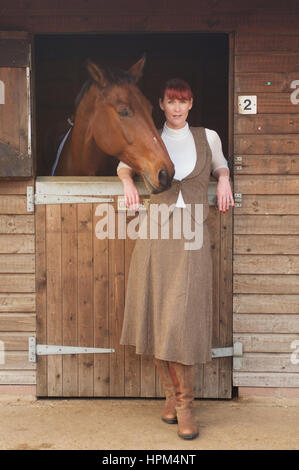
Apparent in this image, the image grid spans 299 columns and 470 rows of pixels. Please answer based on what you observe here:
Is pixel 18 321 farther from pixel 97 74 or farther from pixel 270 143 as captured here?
pixel 270 143

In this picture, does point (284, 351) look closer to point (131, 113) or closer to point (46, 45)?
point (131, 113)

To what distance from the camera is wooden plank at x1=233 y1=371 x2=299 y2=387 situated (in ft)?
11.4

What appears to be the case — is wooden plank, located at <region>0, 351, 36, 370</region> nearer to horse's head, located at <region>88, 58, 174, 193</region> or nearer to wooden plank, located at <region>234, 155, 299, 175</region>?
horse's head, located at <region>88, 58, 174, 193</region>

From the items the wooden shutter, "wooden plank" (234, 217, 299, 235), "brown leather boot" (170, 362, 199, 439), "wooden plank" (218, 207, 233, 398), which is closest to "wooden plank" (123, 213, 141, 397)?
"wooden plank" (218, 207, 233, 398)

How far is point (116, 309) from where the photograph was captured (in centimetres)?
346

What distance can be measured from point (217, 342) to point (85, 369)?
804mm

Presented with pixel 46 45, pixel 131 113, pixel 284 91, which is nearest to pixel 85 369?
pixel 131 113

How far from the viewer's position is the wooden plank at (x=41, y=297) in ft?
11.2

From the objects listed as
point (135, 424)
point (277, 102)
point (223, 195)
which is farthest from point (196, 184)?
point (135, 424)

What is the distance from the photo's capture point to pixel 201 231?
300 centimetres

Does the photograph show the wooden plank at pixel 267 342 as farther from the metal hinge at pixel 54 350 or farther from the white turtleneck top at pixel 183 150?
the white turtleneck top at pixel 183 150

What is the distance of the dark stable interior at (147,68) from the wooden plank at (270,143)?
7.56 feet

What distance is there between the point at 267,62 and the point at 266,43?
107 mm

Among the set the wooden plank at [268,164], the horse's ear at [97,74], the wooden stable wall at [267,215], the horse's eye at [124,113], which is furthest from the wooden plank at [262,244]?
the horse's ear at [97,74]
